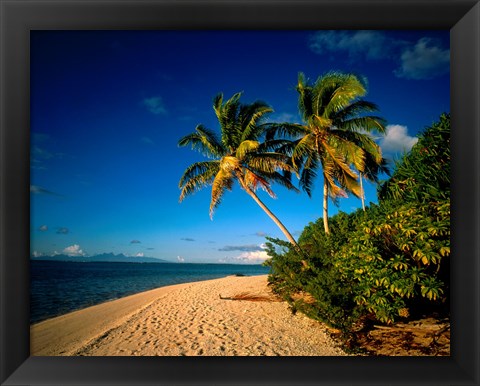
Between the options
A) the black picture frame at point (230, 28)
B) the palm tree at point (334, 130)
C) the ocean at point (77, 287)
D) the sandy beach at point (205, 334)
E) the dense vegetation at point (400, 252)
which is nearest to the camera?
the black picture frame at point (230, 28)

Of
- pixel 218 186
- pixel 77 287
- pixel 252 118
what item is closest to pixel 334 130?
pixel 252 118

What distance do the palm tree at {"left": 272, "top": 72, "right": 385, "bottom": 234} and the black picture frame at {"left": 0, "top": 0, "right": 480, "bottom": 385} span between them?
12.4 feet

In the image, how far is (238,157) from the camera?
25.3ft

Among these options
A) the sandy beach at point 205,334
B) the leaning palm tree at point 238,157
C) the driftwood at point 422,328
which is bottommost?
the sandy beach at point 205,334

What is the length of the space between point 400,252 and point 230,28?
11.3 feet

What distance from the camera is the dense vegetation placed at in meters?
3.48

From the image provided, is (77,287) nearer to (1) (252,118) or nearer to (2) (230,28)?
(1) (252,118)

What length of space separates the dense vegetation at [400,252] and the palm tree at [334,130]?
8.62 feet

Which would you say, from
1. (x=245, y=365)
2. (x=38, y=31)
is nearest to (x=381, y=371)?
(x=245, y=365)

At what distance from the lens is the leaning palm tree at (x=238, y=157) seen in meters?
7.65

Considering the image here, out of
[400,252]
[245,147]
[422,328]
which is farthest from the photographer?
[245,147]

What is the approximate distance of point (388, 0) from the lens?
2.98 meters

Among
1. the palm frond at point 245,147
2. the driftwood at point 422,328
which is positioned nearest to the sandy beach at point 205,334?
the driftwood at point 422,328

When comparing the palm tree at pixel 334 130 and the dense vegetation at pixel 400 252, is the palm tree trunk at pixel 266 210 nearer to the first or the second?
the palm tree at pixel 334 130
